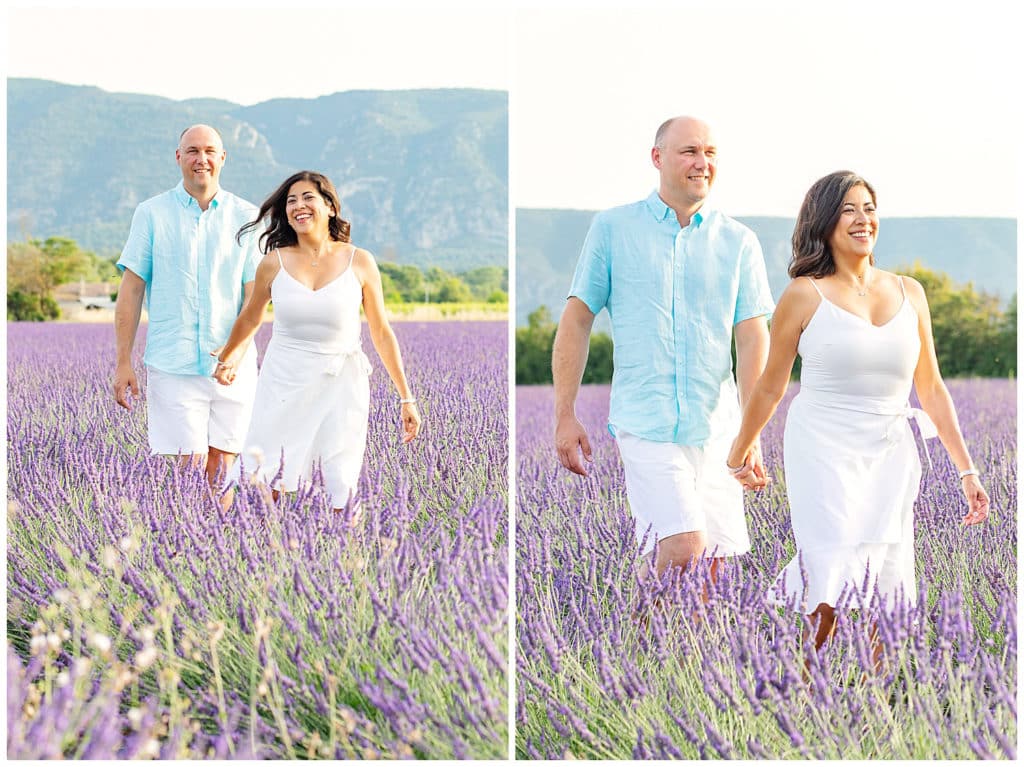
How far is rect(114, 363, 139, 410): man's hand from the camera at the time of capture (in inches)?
105

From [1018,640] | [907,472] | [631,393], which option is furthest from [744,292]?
[1018,640]

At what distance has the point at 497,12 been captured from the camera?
98.8 inches

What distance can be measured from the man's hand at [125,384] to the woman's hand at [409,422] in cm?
68

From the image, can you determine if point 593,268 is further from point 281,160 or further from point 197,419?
point 197,419

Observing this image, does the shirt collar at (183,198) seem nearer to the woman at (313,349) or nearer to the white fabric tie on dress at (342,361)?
the woman at (313,349)

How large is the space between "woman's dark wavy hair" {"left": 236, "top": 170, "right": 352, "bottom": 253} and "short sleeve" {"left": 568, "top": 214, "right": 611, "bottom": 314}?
58cm

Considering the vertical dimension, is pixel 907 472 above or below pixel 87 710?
above

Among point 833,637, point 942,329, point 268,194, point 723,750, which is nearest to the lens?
point 723,750

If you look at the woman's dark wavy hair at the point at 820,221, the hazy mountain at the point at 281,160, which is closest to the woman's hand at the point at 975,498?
the woman's dark wavy hair at the point at 820,221

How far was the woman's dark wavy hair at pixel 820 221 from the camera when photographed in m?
2.39

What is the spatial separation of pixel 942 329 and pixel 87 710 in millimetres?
8237

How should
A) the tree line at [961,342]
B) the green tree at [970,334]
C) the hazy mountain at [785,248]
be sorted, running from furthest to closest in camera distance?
1. the green tree at [970,334]
2. the tree line at [961,342]
3. the hazy mountain at [785,248]

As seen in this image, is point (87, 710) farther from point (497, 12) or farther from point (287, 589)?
point (497, 12)

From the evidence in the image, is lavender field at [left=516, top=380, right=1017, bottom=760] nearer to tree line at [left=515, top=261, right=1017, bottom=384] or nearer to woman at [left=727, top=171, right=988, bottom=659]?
woman at [left=727, top=171, right=988, bottom=659]
